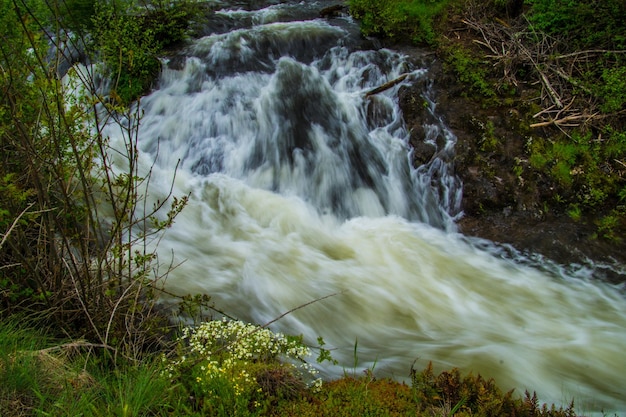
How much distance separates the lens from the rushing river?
4.54m

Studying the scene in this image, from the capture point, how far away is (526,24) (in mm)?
8422

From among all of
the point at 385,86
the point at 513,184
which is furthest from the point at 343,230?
the point at 385,86

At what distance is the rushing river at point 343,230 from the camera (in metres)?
4.54

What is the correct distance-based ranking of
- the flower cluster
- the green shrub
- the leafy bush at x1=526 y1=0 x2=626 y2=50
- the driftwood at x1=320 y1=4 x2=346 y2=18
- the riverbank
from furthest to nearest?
the driftwood at x1=320 y1=4 x2=346 y2=18
the green shrub
the leafy bush at x1=526 y1=0 x2=626 y2=50
the riverbank
the flower cluster

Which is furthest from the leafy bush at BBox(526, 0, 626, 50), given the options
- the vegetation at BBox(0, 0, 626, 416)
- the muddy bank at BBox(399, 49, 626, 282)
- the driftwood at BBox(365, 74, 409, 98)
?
the vegetation at BBox(0, 0, 626, 416)

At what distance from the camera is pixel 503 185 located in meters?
6.79

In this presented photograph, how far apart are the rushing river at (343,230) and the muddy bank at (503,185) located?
22 cm

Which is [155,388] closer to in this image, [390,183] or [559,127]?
[390,183]

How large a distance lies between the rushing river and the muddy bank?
22 cm

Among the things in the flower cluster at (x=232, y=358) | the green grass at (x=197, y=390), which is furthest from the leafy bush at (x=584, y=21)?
the flower cluster at (x=232, y=358)

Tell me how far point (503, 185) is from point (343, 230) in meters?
2.43

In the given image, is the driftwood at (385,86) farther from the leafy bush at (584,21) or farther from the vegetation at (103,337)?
the vegetation at (103,337)

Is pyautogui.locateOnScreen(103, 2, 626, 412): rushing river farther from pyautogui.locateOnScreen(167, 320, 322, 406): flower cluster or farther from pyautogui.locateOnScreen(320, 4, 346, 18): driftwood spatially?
pyautogui.locateOnScreen(167, 320, 322, 406): flower cluster

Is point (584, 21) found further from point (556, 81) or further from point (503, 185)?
point (503, 185)
